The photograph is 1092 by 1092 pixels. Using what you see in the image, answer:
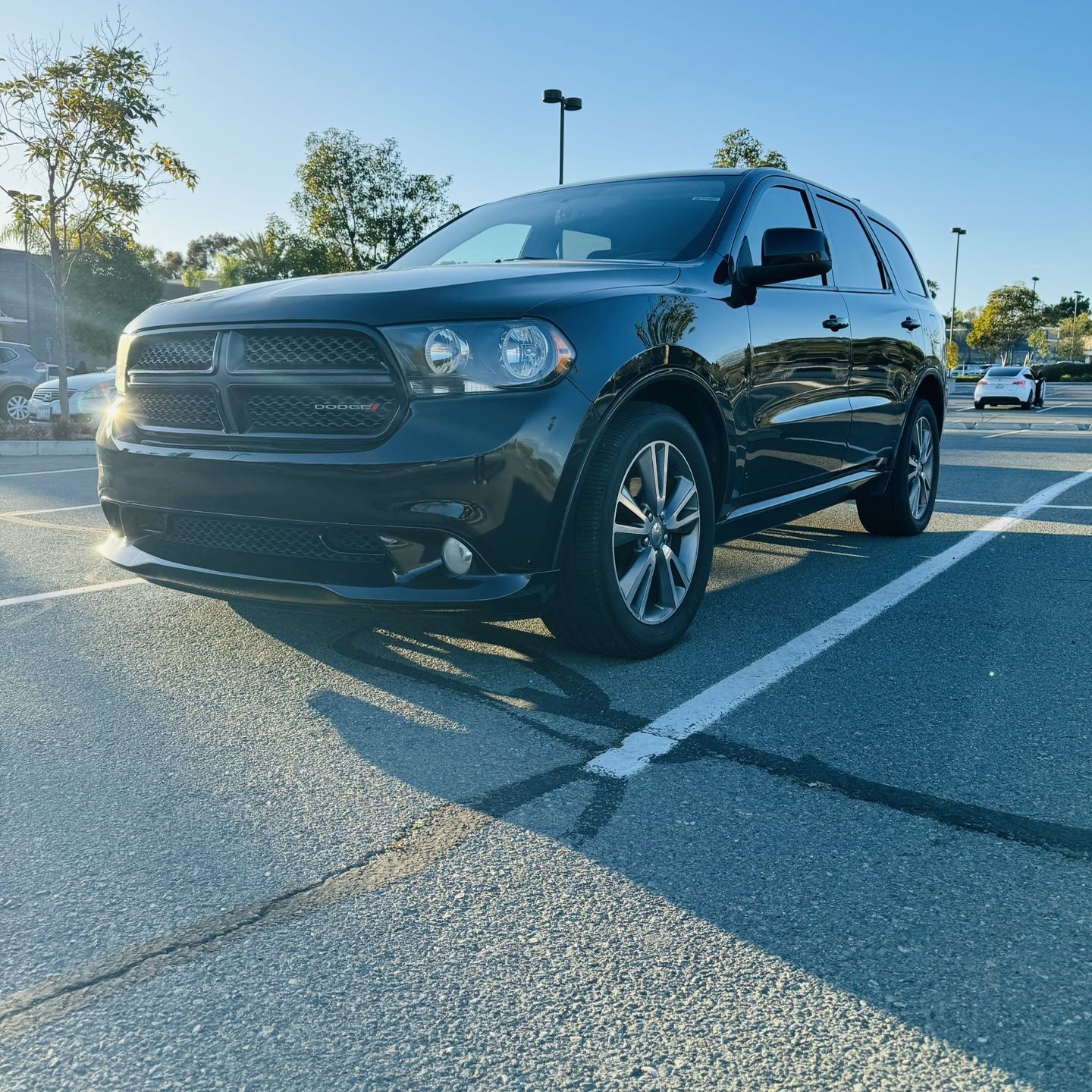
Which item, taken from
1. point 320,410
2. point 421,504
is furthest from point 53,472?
point 421,504

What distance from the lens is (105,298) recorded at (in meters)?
45.5

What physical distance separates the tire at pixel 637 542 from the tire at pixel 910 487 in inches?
103

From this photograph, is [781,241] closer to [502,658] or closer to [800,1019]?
[502,658]

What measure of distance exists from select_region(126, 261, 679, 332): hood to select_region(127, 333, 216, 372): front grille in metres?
0.05

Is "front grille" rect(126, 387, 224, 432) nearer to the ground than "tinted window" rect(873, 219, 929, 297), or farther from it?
nearer to the ground

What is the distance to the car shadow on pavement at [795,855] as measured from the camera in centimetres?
187

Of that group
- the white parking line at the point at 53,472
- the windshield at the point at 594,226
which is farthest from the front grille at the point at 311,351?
the white parking line at the point at 53,472

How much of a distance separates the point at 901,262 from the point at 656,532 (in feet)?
11.8

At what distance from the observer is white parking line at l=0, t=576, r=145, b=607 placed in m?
4.63

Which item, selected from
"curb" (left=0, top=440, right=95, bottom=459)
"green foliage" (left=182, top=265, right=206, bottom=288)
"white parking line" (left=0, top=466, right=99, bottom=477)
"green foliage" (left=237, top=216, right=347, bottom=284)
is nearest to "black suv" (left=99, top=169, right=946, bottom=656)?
"white parking line" (left=0, top=466, right=99, bottom=477)

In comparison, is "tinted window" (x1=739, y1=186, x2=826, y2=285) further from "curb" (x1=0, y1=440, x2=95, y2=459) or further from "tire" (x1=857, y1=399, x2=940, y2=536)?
"curb" (x1=0, y1=440, x2=95, y2=459)

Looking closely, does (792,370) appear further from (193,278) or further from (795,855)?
(193,278)

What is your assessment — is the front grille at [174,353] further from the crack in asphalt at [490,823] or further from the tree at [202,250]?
the tree at [202,250]

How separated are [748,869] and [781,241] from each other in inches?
109
